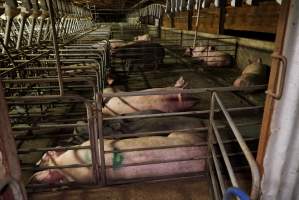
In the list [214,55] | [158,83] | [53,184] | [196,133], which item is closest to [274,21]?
[214,55]

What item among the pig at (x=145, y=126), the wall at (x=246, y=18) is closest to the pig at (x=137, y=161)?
the pig at (x=145, y=126)

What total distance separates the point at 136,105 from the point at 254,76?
2.56 metres

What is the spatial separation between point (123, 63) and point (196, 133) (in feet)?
16.3

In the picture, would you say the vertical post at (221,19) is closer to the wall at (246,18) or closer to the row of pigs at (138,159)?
the wall at (246,18)

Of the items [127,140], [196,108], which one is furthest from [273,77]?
[196,108]

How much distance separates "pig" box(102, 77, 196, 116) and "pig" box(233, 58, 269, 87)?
155 cm

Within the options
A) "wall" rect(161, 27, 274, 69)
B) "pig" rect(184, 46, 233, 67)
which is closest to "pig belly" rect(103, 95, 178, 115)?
"wall" rect(161, 27, 274, 69)

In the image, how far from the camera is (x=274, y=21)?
16.6 ft

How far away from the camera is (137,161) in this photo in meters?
2.27

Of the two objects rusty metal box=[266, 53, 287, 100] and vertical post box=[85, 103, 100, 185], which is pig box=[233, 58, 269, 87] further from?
rusty metal box=[266, 53, 287, 100]

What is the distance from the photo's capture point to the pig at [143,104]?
3.59 metres

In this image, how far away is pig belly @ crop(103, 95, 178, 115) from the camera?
359 cm

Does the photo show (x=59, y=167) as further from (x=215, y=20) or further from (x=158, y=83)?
(x=215, y=20)

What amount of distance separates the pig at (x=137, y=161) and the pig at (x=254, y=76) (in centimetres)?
279
